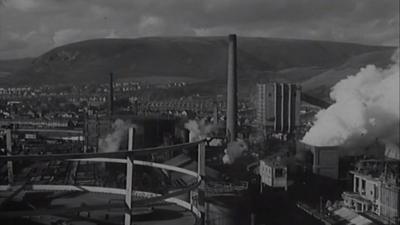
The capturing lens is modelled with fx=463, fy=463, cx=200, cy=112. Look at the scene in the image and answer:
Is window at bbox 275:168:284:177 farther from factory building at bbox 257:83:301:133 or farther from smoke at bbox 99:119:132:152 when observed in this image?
factory building at bbox 257:83:301:133

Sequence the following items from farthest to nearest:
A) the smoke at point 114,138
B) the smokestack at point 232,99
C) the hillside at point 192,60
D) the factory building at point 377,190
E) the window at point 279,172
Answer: the hillside at point 192,60, the smokestack at point 232,99, the smoke at point 114,138, the window at point 279,172, the factory building at point 377,190

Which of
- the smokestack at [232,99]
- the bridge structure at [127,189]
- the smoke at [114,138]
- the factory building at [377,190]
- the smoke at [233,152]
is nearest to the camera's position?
the bridge structure at [127,189]

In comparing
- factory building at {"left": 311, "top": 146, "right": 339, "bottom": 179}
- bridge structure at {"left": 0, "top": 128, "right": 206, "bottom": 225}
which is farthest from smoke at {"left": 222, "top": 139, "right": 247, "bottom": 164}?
bridge structure at {"left": 0, "top": 128, "right": 206, "bottom": 225}

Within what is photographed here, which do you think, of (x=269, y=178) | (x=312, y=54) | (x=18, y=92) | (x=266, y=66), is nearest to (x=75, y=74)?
(x=18, y=92)

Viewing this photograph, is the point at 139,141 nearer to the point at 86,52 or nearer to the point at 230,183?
the point at 230,183

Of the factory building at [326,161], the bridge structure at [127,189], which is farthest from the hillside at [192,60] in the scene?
the bridge structure at [127,189]

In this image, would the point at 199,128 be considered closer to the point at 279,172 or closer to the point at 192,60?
the point at 279,172

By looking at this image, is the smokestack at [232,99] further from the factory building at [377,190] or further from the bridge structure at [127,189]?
the bridge structure at [127,189]

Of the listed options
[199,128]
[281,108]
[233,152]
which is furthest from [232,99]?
[281,108]
